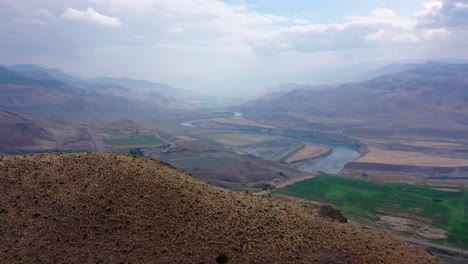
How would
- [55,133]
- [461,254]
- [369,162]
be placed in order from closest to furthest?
[461,254] → [369,162] → [55,133]

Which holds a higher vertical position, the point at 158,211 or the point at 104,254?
the point at 158,211

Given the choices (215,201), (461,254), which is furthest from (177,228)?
(461,254)

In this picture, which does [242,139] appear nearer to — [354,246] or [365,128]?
[365,128]

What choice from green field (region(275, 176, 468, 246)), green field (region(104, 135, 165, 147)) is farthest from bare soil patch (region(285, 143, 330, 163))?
green field (region(104, 135, 165, 147))

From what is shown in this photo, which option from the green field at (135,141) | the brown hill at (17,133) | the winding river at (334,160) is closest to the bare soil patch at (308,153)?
the winding river at (334,160)

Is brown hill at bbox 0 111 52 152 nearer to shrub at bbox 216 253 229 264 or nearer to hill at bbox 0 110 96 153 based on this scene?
hill at bbox 0 110 96 153

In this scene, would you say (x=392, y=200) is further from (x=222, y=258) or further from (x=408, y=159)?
(x=222, y=258)

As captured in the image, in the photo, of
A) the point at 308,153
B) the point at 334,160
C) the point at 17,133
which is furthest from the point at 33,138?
the point at 334,160
